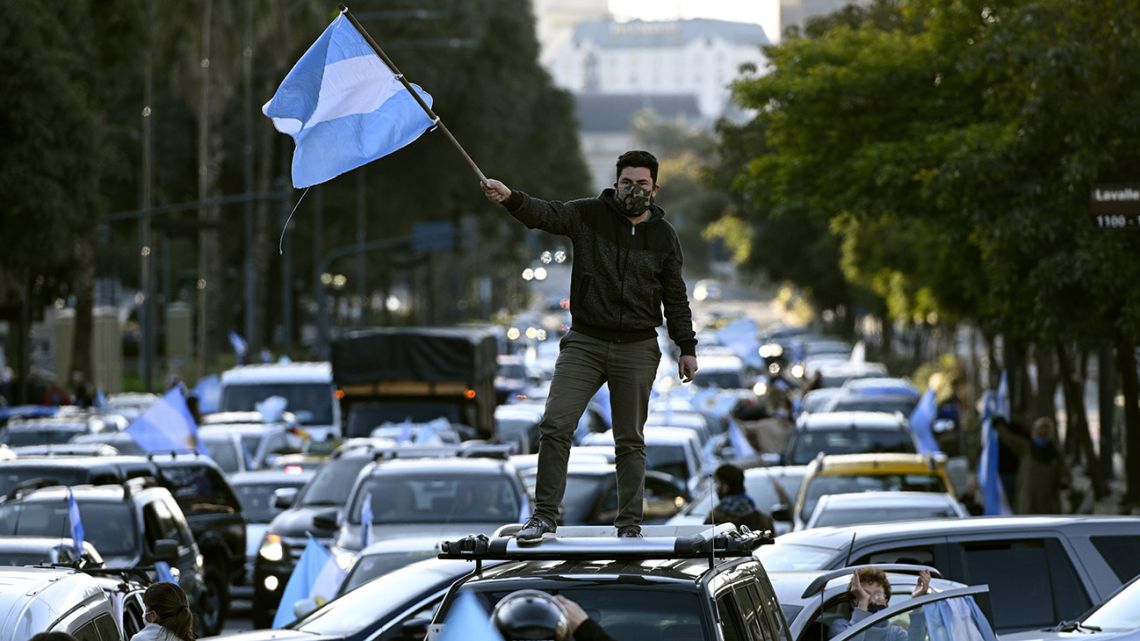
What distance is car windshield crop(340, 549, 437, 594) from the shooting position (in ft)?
46.4

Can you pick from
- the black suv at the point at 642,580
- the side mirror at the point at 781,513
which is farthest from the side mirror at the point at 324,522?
the black suv at the point at 642,580

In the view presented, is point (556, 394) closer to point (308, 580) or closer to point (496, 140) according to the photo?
point (308, 580)

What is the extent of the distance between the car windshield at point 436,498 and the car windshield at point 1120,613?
25.4ft

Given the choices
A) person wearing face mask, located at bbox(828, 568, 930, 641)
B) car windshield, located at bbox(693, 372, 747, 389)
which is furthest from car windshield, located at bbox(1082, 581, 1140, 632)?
car windshield, located at bbox(693, 372, 747, 389)

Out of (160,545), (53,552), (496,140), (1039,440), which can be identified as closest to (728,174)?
(1039,440)

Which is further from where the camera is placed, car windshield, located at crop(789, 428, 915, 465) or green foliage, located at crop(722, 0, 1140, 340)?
car windshield, located at crop(789, 428, 915, 465)

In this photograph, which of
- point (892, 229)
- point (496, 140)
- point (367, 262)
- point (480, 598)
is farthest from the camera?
point (367, 262)

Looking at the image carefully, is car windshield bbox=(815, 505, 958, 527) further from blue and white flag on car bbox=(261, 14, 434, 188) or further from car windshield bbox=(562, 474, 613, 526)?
blue and white flag on car bbox=(261, 14, 434, 188)

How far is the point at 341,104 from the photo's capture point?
27.2 feet

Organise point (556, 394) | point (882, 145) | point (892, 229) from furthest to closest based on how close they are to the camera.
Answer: point (892, 229), point (882, 145), point (556, 394)

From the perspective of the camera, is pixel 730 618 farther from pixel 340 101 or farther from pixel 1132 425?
pixel 1132 425

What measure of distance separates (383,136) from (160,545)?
735 centimetres

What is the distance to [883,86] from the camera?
86.8ft

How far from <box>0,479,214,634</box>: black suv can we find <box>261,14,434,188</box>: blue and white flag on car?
23.1 feet
